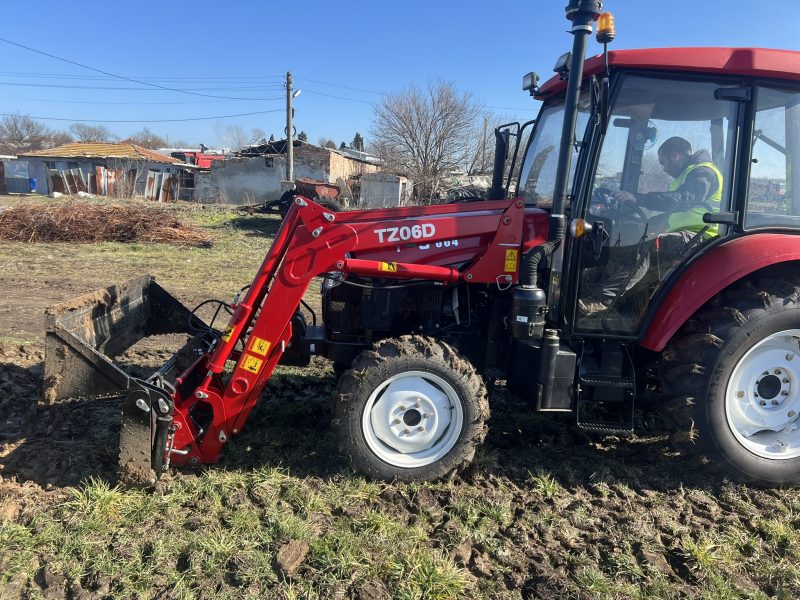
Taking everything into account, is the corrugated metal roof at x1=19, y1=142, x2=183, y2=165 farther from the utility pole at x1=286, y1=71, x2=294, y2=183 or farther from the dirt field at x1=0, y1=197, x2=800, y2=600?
the dirt field at x1=0, y1=197, x2=800, y2=600

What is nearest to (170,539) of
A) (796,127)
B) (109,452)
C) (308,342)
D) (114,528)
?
(114,528)

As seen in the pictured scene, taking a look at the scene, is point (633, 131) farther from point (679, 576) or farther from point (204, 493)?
point (204, 493)

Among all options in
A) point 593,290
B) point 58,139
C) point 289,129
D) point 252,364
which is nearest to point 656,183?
point 593,290

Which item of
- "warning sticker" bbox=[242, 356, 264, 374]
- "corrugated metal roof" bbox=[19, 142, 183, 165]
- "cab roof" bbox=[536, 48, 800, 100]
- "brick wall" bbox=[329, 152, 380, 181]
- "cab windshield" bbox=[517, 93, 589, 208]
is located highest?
"corrugated metal roof" bbox=[19, 142, 183, 165]

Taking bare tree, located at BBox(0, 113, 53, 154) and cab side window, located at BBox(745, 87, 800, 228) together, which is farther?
bare tree, located at BBox(0, 113, 53, 154)

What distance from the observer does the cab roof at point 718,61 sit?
3150mm

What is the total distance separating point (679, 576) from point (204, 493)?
2532mm

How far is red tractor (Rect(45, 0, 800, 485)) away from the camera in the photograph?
127 inches

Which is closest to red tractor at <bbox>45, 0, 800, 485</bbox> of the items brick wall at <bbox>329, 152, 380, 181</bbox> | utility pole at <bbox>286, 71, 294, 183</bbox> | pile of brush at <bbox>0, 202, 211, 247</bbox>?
pile of brush at <bbox>0, 202, 211, 247</bbox>

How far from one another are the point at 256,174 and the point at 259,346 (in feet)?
96.0

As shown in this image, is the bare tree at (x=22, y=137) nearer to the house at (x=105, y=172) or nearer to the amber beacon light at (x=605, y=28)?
the house at (x=105, y=172)

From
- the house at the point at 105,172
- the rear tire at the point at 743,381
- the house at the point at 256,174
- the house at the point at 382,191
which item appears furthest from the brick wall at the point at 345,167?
the rear tire at the point at 743,381

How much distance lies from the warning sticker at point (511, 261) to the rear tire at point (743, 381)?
1.06m

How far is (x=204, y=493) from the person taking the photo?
322 cm
